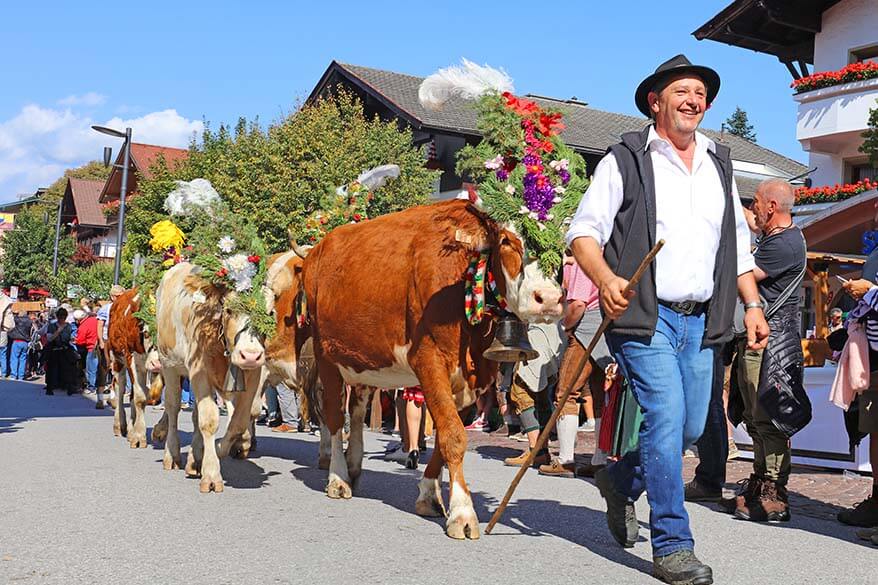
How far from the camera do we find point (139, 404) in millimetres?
12102

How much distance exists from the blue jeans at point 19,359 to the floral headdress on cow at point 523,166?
24.4 metres

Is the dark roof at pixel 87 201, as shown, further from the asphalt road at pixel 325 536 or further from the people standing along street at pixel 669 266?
the people standing along street at pixel 669 266

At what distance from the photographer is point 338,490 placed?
805 centimetres

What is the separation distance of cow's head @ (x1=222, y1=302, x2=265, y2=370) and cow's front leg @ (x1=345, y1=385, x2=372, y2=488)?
2.80 feet

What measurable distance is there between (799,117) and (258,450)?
2189 centimetres

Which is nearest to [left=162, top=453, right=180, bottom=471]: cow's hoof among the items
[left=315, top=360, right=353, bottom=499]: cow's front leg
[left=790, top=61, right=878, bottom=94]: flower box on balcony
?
[left=315, top=360, right=353, bottom=499]: cow's front leg

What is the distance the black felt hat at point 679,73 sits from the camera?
552 centimetres

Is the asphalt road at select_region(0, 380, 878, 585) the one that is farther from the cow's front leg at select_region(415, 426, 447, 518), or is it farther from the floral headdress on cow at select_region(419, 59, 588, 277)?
the floral headdress on cow at select_region(419, 59, 588, 277)

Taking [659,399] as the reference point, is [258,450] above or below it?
below

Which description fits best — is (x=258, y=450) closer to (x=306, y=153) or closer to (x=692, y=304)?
(x=692, y=304)

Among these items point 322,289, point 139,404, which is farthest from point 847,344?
point 139,404

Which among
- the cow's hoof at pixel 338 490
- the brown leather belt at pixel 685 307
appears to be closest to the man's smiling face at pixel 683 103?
the brown leather belt at pixel 685 307

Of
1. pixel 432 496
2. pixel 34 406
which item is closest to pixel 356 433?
pixel 432 496

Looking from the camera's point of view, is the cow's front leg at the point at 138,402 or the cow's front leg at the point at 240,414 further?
the cow's front leg at the point at 138,402
